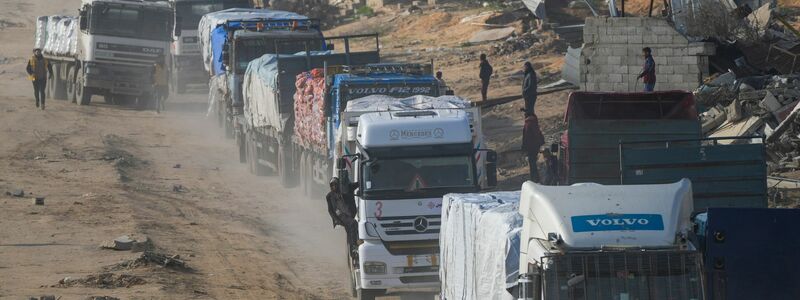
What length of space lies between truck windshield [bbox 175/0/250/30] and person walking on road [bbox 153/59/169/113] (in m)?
2.89

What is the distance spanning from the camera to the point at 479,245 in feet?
43.4

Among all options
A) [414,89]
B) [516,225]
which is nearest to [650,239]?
[516,225]

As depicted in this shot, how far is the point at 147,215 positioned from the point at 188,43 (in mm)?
21150

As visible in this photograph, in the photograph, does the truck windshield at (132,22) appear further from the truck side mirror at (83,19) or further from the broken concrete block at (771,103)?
the broken concrete block at (771,103)

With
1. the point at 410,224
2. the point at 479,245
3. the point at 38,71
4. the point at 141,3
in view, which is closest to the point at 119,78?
the point at 141,3

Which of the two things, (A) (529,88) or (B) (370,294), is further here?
(A) (529,88)

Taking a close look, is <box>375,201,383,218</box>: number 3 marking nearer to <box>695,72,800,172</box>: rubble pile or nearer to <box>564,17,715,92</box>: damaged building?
<box>695,72,800,172</box>: rubble pile

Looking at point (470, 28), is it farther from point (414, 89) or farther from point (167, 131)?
point (414, 89)

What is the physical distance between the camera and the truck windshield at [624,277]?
36.3 feet

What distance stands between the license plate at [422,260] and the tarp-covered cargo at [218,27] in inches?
760

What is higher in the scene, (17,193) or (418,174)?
(418,174)

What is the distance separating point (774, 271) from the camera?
1263 cm

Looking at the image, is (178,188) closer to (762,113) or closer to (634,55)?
(634,55)

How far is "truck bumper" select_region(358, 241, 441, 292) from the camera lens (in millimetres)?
17297
